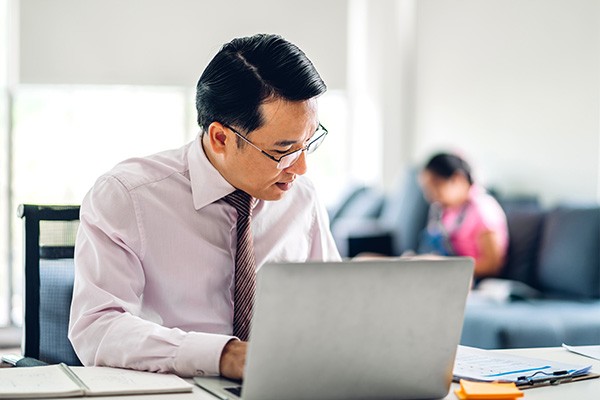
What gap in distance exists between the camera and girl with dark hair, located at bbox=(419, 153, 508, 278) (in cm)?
429

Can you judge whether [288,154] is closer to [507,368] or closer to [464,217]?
[507,368]

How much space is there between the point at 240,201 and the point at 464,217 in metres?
2.64

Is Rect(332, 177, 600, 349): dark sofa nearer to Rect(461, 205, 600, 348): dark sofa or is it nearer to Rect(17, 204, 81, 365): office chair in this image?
Rect(461, 205, 600, 348): dark sofa

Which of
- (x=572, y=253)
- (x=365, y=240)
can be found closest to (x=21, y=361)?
(x=572, y=253)

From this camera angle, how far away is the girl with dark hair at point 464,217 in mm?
4289

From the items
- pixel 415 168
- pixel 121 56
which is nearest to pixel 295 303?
pixel 415 168

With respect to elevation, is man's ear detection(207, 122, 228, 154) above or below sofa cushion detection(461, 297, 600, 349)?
above

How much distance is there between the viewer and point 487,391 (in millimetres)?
1365

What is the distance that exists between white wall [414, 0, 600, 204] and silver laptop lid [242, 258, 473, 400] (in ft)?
10.3

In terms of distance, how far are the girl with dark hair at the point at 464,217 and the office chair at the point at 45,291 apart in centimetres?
265

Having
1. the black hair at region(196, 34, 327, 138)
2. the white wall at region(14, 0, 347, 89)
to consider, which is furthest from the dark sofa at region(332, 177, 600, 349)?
the white wall at region(14, 0, 347, 89)

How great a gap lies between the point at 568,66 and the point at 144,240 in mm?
3140

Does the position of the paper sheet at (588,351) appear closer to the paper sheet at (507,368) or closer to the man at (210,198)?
the paper sheet at (507,368)

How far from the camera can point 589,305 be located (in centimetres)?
388
